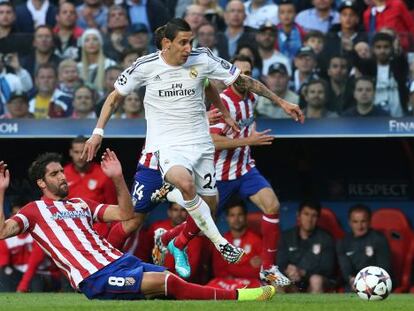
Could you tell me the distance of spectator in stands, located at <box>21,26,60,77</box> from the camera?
14938 mm

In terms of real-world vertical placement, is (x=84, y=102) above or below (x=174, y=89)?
above

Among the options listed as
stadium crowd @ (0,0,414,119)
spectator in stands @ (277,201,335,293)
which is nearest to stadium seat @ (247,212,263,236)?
spectator in stands @ (277,201,335,293)

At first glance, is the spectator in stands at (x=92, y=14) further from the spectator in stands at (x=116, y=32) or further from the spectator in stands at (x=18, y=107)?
the spectator in stands at (x=18, y=107)

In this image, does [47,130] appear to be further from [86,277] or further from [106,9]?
[86,277]

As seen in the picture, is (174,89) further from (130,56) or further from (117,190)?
(130,56)

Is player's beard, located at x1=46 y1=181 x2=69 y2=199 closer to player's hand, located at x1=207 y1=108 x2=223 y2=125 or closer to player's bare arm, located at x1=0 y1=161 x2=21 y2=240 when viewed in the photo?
player's bare arm, located at x1=0 y1=161 x2=21 y2=240

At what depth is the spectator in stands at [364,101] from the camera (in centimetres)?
1438

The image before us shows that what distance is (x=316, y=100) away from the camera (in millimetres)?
14492

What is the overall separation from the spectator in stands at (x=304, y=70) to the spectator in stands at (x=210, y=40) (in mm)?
830

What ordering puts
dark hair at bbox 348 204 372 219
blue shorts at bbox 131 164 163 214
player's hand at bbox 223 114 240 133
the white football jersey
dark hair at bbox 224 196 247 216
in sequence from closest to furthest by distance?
the white football jersey → blue shorts at bbox 131 164 163 214 → player's hand at bbox 223 114 240 133 → dark hair at bbox 348 204 372 219 → dark hair at bbox 224 196 247 216

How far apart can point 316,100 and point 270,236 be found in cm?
245

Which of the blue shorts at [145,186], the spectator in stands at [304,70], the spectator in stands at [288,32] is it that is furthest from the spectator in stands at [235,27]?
the blue shorts at [145,186]

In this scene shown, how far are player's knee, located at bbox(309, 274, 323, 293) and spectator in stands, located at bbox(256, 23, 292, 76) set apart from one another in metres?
2.37

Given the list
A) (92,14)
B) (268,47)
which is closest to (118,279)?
(268,47)
